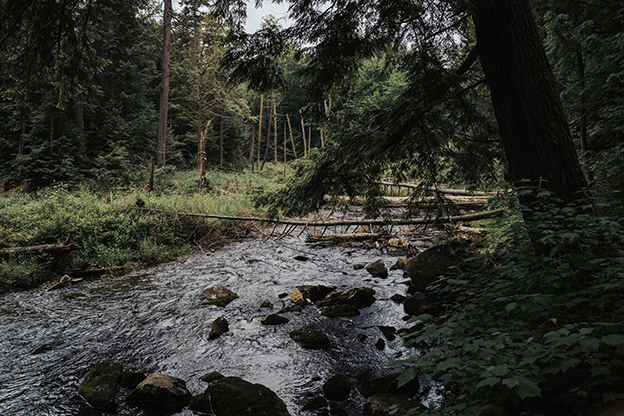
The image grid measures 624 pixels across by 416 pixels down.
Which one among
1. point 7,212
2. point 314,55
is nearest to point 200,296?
point 314,55

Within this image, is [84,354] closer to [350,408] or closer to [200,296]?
[200,296]

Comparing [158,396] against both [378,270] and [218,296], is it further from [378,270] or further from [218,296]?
[378,270]

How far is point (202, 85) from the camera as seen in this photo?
22.7m

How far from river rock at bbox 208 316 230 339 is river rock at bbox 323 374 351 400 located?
7.65 feet

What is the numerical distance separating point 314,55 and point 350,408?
4.67 m

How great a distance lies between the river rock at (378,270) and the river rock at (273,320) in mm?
3171

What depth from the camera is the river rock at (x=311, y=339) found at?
5.00m

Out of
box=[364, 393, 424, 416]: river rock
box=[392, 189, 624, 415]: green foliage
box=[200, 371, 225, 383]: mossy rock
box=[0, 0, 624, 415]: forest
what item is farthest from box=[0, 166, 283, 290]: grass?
box=[392, 189, 624, 415]: green foliage

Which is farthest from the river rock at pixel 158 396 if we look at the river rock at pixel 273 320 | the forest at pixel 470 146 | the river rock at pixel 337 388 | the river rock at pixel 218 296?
the river rock at pixel 218 296

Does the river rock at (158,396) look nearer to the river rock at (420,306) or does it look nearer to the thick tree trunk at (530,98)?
the river rock at (420,306)

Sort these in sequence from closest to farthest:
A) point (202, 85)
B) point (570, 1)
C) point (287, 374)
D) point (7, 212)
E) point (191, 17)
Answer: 1. point (287, 374)
2. point (570, 1)
3. point (7, 212)
4. point (202, 85)
5. point (191, 17)

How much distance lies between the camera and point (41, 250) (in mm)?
7840

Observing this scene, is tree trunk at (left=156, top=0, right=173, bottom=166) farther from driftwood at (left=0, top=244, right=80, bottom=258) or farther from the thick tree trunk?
the thick tree trunk

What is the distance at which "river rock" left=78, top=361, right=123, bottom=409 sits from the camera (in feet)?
12.0
